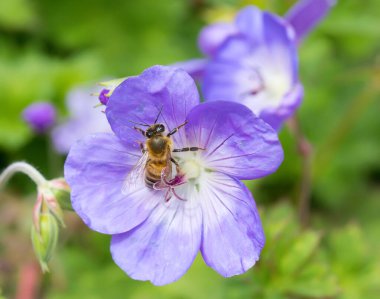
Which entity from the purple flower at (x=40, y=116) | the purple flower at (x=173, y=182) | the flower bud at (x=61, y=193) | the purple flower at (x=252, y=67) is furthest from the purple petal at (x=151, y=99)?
the purple flower at (x=40, y=116)

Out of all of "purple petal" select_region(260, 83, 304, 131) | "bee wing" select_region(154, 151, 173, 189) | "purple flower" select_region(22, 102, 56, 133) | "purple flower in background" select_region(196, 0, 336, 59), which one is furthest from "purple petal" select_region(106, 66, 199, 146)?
"purple flower" select_region(22, 102, 56, 133)

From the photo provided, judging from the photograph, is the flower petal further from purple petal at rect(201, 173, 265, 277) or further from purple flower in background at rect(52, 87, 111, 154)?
purple flower in background at rect(52, 87, 111, 154)

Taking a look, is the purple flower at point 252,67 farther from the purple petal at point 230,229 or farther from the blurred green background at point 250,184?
the purple petal at point 230,229

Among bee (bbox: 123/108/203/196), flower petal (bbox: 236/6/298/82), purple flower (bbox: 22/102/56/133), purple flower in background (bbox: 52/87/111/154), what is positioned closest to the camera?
bee (bbox: 123/108/203/196)

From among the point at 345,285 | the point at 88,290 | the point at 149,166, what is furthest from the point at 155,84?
the point at 88,290

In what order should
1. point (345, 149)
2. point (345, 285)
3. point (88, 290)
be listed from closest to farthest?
1. point (345, 285)
2. point (88, 290)
3. point (345, 149)

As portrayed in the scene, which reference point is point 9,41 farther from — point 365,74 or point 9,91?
point 365,74

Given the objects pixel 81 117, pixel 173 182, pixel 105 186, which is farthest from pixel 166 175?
pixel 81 117
